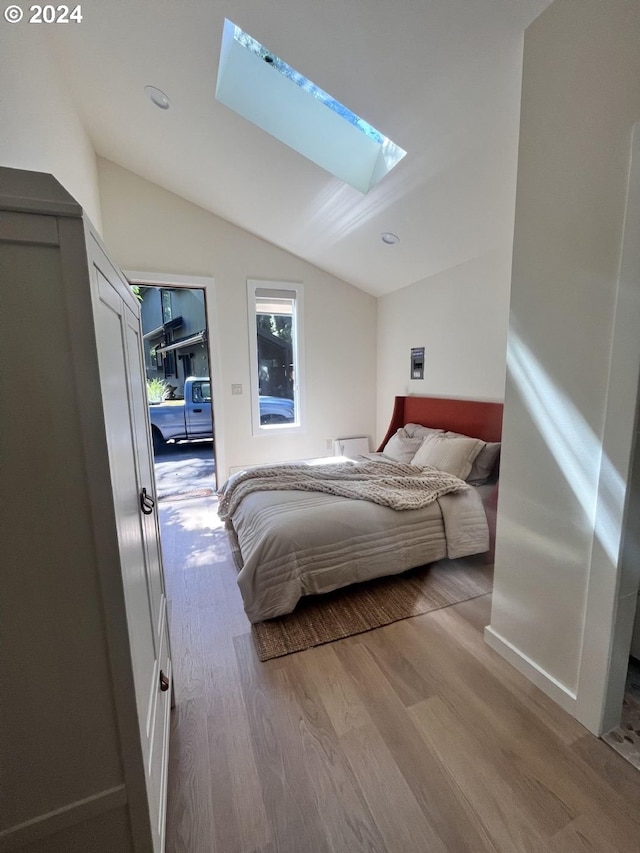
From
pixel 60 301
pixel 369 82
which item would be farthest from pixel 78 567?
pixel 369 82

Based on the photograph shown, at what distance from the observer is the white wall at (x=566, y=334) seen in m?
1.18

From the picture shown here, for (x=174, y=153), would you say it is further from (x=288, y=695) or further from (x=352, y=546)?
(x=288, y=695)

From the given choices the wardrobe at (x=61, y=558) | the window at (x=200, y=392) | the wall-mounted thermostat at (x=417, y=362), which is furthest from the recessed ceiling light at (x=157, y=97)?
the window at (x=200, y=392)

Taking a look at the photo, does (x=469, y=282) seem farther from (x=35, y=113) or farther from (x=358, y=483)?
(x=35, y=113)

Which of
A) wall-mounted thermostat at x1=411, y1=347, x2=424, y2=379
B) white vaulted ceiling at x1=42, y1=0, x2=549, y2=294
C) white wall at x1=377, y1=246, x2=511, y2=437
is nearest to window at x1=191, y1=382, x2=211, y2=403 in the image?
white vaulted ceiling at x1=42, y1=0, x2=549, y2=294

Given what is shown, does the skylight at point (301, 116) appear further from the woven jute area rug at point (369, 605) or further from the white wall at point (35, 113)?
the woven jute area rug at point (369, 605)

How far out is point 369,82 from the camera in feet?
5.99

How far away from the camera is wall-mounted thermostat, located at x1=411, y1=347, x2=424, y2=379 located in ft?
12.6

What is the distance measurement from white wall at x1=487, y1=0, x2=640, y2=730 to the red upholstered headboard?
1396 millimetres

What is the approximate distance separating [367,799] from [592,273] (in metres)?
1.90

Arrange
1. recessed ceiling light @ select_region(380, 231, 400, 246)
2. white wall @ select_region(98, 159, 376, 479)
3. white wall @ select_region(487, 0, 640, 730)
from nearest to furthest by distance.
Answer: white wall @ select_region(487, 0, 640, 730)
recessed ceiling light @ select_region(380, 231, 400, 246)
white wall @ select_region(98, 159, 376, 479)

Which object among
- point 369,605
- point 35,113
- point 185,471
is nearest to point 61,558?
point 369,605

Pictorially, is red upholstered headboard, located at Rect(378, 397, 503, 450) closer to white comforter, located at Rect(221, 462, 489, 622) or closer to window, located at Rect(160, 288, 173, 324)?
white comforter, located at Rect(221, 462, 489, 622)

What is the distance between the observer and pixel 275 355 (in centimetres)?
436
